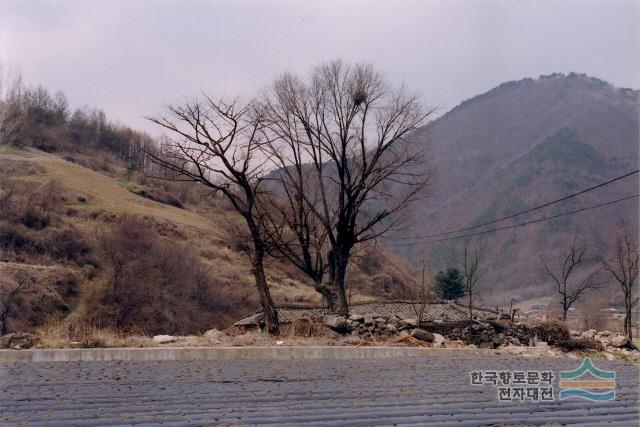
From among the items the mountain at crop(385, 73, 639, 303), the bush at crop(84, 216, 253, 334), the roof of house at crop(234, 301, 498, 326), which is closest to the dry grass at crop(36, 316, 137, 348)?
the roof of house at crop(234, 301, 498, 326)

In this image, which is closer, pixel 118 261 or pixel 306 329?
pixel 306 329

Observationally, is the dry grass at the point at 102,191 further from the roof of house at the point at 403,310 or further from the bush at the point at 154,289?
the roof of house at the point at 403,310

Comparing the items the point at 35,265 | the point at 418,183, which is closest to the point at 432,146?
the point at 418,183

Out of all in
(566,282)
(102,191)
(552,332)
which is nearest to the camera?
(552,332)

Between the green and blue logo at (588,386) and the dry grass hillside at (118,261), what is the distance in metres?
19.9

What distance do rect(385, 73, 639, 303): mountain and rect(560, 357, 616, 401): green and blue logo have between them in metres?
44.7

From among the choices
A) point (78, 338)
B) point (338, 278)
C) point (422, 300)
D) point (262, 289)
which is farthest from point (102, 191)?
point (78, 338)

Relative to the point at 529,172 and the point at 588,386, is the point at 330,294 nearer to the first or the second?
the point at 588,386

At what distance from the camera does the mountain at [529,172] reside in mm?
89188

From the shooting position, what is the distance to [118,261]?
4278cm

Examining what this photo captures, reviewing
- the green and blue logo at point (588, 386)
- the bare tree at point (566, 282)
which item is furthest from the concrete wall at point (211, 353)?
the bare tree at point (566, 282)

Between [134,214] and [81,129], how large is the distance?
1291 inches

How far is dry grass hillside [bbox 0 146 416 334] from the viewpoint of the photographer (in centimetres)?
3816

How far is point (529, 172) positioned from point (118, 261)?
292 feet
